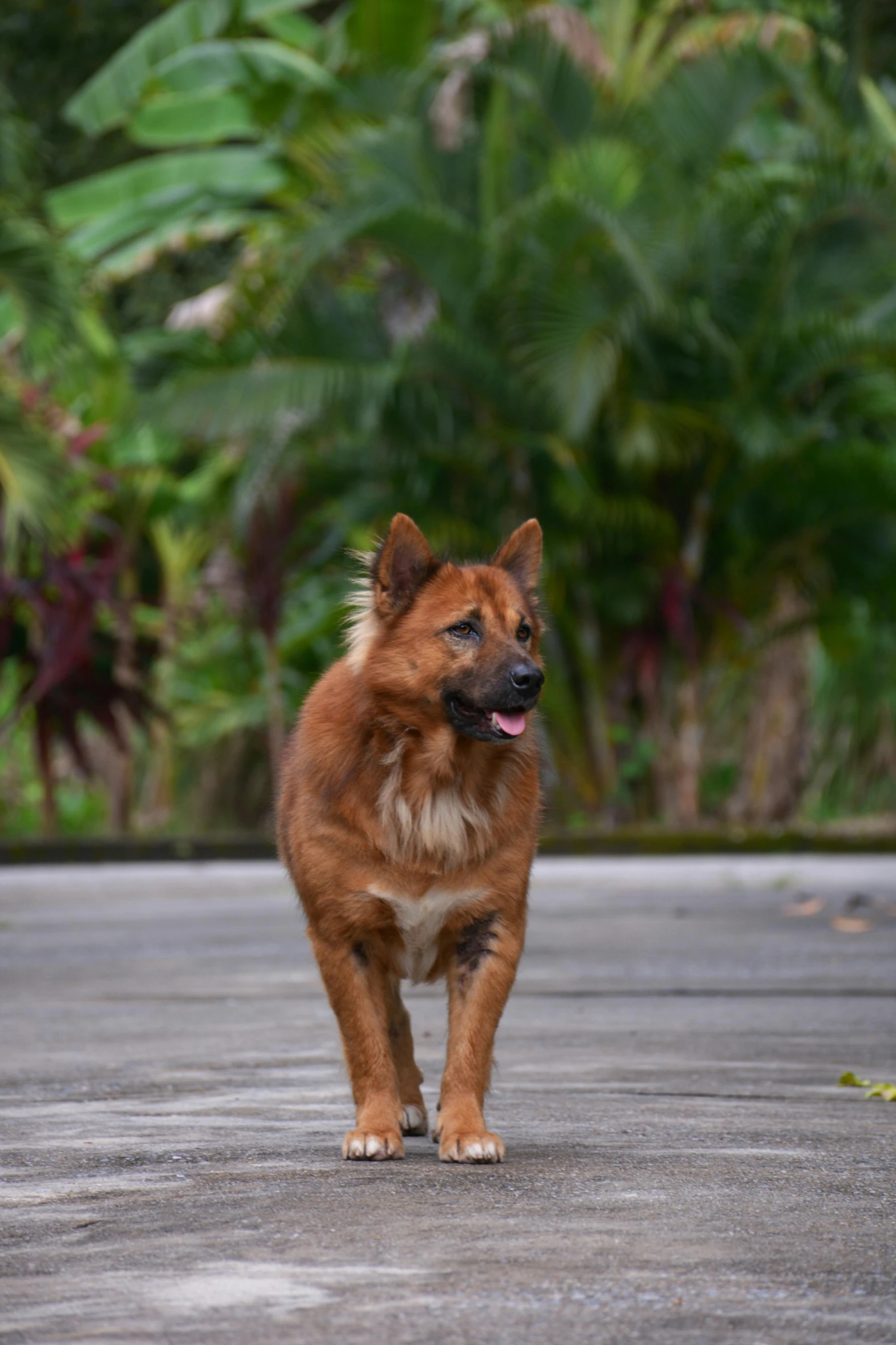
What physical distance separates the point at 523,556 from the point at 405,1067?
129 centimetres

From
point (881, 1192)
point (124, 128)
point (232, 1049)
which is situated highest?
point (881, 1192)

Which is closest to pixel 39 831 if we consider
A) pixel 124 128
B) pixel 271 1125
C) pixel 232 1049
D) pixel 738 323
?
pixel 738 323

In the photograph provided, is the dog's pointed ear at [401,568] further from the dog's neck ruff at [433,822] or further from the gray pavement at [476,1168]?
the gray pavement at [476,1168]

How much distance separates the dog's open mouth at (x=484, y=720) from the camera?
4.65 m

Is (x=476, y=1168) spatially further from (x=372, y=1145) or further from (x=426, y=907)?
(x=426, y=907)

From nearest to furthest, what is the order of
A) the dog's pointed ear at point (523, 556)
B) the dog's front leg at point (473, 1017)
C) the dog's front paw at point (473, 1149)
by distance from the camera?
the dog's front paw at point (473, 1149), the dog's front leg at point (473, 1017), the dog's pointed ear at point (523, 556)

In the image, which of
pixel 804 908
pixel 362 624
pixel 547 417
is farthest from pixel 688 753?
pixel 362 624

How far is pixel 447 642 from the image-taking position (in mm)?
4742

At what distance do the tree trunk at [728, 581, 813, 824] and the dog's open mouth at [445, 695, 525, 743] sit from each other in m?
13.3

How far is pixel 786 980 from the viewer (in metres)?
7.99

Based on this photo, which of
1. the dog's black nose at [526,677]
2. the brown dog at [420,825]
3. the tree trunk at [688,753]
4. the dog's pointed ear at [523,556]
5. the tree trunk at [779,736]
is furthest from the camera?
the tree trunk at [779,736]

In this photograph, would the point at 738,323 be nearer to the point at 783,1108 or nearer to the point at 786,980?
the point at 786,980

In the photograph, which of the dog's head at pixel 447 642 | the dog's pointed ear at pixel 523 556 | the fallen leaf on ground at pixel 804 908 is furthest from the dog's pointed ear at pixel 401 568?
the fallen leaf on ground at pixel 804 908

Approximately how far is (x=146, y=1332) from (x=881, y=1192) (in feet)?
5.21
